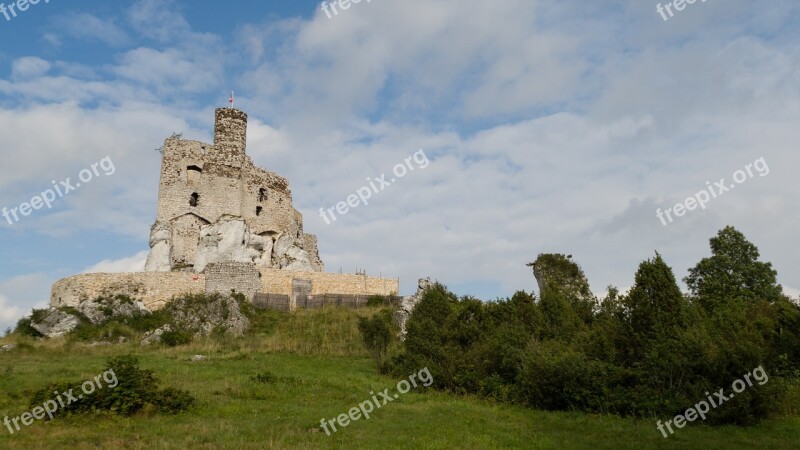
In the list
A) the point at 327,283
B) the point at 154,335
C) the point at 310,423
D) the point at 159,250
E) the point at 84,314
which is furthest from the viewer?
the point at 159,250

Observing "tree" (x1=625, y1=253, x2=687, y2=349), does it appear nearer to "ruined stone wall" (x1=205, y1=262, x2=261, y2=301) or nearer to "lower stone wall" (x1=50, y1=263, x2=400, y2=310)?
"lower stone wall" (x1=50, y1=263, x2=400, y2=310)

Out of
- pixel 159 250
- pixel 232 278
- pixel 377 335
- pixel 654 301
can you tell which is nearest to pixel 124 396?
pixel 377 335

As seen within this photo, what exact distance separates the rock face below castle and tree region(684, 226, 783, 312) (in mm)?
29377

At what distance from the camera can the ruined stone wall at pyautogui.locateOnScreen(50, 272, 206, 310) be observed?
3519 cm

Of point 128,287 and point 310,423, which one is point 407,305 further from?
point 310,423

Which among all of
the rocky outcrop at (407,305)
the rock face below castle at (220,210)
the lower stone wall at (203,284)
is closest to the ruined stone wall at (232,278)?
the lower stone wall at (203,284)

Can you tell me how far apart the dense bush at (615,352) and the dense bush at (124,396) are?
29.4 ft

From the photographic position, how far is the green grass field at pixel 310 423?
11562 mm

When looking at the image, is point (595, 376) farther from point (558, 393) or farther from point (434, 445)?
point (434, 445)

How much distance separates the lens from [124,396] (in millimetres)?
13594

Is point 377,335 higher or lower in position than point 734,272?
lower

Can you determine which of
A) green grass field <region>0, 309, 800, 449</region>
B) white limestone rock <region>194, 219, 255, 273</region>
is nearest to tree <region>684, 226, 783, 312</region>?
green grass field <region>0, 309, 800, 449</region>

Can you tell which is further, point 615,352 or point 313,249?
point 313,249

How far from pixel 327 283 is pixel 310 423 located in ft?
87.2
